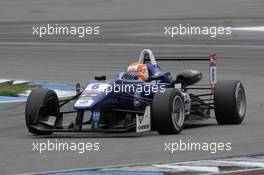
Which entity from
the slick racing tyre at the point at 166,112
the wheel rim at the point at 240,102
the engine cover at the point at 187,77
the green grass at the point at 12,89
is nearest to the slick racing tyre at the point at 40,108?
the slick racing tyre at the point at 166,112

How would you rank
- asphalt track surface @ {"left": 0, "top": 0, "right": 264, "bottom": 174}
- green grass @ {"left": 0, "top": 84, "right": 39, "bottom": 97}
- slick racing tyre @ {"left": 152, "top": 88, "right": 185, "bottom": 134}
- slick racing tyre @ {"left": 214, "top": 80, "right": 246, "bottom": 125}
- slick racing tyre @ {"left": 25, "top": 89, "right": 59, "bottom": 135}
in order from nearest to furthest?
asphalt track surface @ {"left": 0, "top": 0, "right": 264, "bottom": 174} < slick racing tyre @ {"left": 152, "top": 88, "right": 185, "bottom": 134} < slick racing tyre @ {"left": 25, "top": 89, "right": 59, "bottom": 135} < slick racing tyre @ {"left": 214, "top": 80, "right": 246, "bottom": 125} < green grass @ {"left": 0, "top": 84, "right": 39, "bottom": 97}

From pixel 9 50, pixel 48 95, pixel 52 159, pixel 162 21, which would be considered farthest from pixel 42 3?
pixel 52 159

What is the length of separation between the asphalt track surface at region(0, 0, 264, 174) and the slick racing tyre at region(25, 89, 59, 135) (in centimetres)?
20

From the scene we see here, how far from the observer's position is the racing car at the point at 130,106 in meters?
13.4

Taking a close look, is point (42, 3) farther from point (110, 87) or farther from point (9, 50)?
point (110, 87)

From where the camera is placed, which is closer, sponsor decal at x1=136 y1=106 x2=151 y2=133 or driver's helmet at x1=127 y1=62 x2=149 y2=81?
sponsor decal at x1=136 y1=106 x2=151 y2=133

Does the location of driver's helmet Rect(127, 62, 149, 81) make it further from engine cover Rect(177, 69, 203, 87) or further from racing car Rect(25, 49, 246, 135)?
engine cover Rect(177, 69, 203, 87)

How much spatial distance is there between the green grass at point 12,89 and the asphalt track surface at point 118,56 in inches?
52.9

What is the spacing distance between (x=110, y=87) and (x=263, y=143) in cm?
236

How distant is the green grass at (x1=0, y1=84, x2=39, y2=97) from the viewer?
19172 mm

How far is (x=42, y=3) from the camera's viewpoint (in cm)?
3903

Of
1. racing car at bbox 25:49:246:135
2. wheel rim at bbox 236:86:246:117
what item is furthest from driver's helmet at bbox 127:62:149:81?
wheel rim at bbox 236:86:246:117

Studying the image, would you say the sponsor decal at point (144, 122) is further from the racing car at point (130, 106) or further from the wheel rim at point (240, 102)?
the wheel rim at point (240, 102)

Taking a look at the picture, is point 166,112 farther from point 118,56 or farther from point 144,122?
point 118,56
